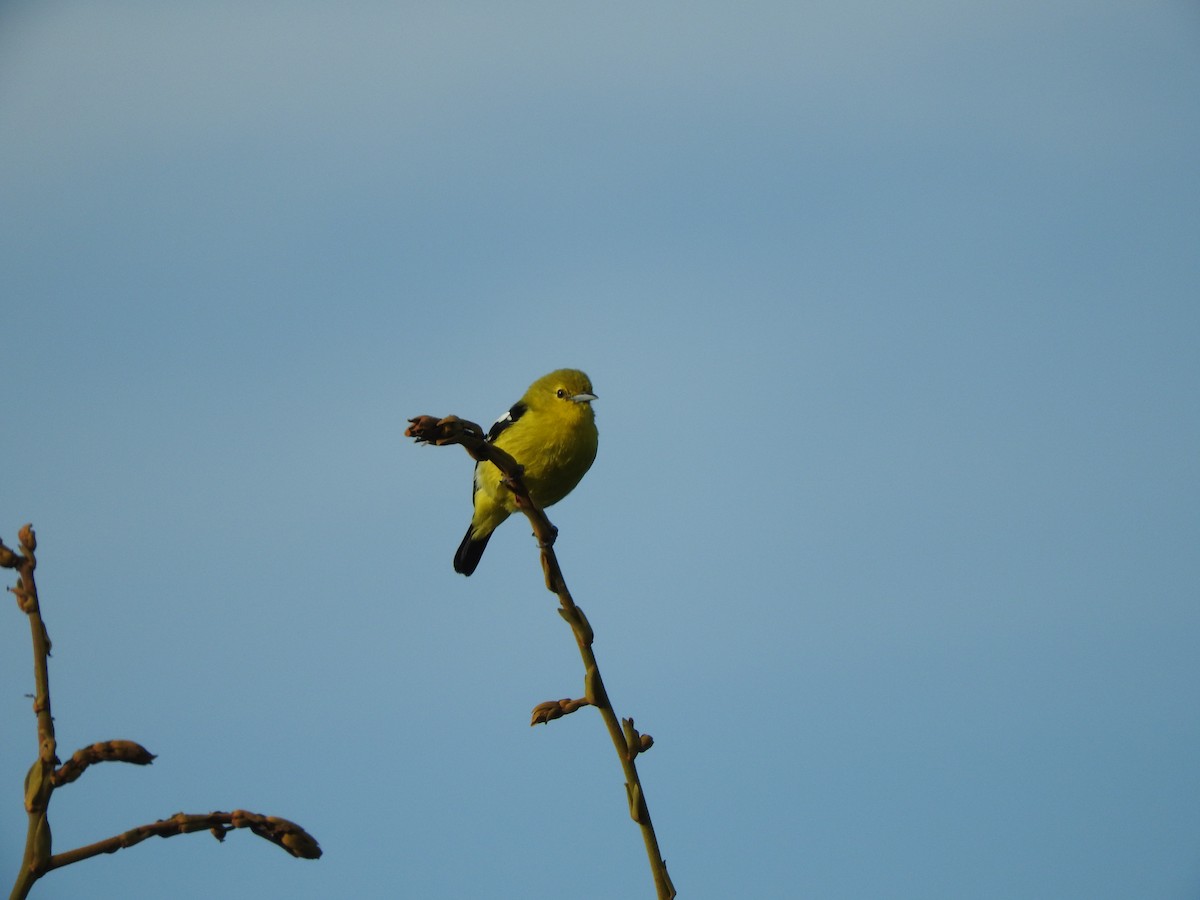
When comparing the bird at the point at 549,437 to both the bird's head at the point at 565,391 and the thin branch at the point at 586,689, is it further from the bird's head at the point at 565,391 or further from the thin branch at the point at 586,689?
the thin branch at the point at 586,689

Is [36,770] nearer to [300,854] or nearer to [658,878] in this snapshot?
[300,854]

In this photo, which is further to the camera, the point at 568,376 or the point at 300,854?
the point at 568,376

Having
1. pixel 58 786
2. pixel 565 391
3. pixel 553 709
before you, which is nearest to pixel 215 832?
pixel 58 786

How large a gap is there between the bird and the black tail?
124 cm

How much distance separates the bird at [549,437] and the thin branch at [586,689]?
4.13 metres

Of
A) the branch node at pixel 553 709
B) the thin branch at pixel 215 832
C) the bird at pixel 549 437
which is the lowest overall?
the thin branch at pixel 215 832

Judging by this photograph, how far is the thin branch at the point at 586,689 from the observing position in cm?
227

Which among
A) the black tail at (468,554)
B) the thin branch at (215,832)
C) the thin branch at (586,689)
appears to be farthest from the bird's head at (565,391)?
the thin branch at (215,832)

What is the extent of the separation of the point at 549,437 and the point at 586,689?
15.5 ft

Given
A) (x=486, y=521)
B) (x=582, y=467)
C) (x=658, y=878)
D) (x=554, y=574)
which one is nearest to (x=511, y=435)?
(x=582, y=467)

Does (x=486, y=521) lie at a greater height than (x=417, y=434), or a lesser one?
greater

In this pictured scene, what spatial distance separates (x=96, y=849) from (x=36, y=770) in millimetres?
179

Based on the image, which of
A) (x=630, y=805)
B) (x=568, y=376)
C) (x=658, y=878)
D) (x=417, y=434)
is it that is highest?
(x=568, y=376)

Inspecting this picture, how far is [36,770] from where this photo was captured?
200cm
